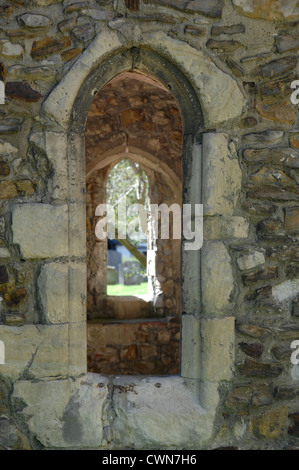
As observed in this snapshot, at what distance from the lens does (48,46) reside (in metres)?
2.35

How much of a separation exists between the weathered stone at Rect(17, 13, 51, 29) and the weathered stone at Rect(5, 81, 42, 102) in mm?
296

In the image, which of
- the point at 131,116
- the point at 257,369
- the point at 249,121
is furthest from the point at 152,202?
the point at 257,369

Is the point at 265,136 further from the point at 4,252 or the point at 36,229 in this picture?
the point at 4,252

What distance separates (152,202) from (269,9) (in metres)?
3.51

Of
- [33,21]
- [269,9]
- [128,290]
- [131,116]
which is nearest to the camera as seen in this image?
[33,21]

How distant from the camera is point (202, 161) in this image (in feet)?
8.09

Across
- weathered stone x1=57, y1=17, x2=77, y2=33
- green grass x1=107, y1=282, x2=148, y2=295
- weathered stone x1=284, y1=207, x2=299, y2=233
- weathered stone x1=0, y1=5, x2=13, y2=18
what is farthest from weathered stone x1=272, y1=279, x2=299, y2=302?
green grass x1=107, y1=282, x2=148, y2=295

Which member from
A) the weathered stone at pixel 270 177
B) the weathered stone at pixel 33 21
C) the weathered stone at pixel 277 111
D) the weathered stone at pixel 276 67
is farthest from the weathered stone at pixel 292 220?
the weathered stone at pixel 33 21

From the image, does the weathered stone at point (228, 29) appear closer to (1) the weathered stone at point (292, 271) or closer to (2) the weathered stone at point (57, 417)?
(1) the weathered stone at point (292, 271)

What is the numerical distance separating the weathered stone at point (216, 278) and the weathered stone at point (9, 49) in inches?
56.6

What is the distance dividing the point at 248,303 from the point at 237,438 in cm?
74

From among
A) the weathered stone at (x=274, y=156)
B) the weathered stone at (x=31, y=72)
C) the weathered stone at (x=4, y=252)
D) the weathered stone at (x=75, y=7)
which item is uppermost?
the weathered stone at (x=75, y=7)

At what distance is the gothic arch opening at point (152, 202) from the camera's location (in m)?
5.38

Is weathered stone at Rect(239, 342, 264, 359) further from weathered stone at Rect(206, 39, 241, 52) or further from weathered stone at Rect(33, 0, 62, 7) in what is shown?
weathered stone at Rect(33, 0, 62, 7)
